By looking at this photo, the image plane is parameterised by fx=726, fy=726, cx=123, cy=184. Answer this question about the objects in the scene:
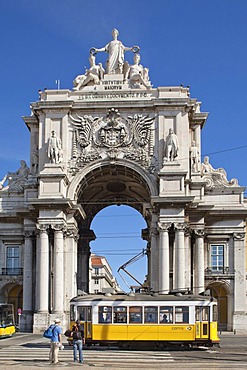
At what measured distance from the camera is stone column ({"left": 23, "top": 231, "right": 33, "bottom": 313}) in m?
59.1

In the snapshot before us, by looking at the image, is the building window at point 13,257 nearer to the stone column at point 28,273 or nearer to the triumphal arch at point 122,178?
the triumphal arch at point 122,178

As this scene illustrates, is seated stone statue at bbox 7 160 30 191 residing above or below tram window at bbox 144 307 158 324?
above

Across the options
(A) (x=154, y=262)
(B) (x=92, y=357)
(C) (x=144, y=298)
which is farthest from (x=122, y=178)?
(B) (x=92, y=357)

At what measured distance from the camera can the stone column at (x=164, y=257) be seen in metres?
55.3

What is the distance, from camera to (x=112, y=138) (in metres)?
59.3

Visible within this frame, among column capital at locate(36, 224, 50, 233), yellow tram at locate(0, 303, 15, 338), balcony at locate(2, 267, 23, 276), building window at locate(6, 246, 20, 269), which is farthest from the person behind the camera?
building window at locate(6, 246, 20, 269)

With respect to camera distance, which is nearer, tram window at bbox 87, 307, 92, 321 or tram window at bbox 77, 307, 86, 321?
tram window at bbox 87, 307, 92, 321

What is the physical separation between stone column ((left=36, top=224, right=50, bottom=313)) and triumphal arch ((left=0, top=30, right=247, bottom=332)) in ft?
0.26

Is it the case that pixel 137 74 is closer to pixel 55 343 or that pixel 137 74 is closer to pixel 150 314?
pixel 150 314

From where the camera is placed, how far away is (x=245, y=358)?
31.6m

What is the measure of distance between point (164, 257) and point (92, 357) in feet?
78.5

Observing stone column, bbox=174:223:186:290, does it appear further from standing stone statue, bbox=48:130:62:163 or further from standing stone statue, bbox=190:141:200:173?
standing stone statue, bbox=48:130:62:163

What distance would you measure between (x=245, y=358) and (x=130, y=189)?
3602 centimetres

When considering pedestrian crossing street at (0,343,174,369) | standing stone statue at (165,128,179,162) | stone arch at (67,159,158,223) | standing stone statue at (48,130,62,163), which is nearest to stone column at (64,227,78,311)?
stone arch at (67,159,158,223)
